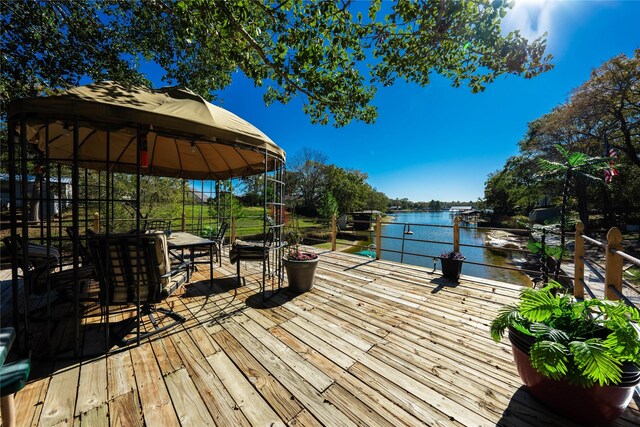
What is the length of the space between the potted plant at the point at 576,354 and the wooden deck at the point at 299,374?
21 centimetres

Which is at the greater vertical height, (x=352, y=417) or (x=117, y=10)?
(x=117, y=10)

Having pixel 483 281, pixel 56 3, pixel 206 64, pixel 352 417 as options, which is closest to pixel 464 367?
pixel 352 417

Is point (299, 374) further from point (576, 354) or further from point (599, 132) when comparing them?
point (599, 132)

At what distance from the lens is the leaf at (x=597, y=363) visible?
120 centimetres

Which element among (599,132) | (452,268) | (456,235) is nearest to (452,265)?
(452,268)

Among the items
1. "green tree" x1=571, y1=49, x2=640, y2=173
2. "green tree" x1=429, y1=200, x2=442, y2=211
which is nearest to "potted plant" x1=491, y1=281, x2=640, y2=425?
"green tree" x1=571, y1=49, x2=640, y2=173

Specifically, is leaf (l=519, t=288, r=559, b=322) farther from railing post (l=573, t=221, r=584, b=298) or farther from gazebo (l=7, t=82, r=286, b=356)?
gazebo (l=7, t=82, r=286, b=356)

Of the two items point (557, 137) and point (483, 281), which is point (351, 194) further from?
point (483, 281)

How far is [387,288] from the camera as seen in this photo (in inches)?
155

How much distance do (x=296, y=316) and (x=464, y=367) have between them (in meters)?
1.82

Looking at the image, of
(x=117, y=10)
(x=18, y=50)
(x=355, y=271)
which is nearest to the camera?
(x=18, y=50)

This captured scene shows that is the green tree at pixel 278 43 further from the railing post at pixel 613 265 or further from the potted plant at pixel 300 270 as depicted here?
the potted plant at pixel 300 270

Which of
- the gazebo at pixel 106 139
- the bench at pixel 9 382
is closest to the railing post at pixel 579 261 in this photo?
the gazebo at pixel 106 139

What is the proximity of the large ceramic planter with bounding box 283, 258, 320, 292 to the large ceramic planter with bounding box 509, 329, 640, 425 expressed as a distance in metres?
2.55
